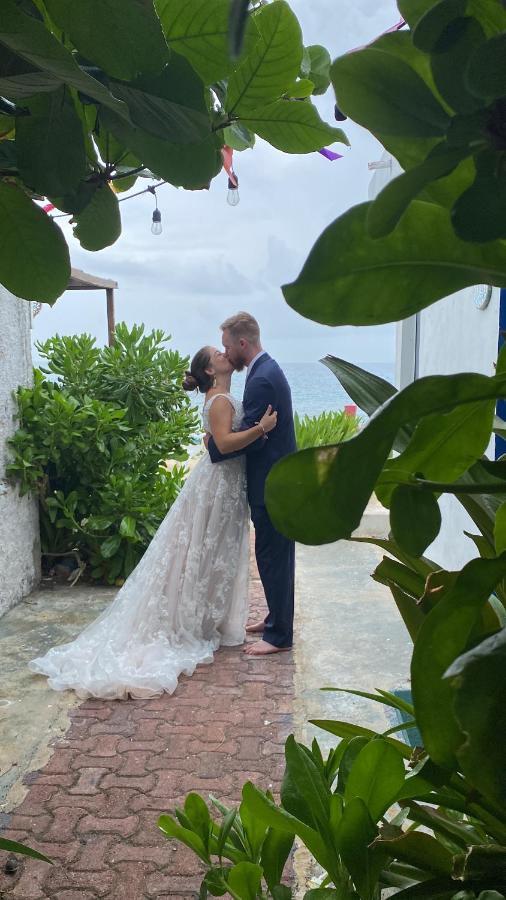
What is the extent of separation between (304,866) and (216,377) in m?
2.66

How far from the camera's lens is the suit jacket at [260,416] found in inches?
168

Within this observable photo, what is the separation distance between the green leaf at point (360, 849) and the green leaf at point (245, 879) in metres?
0.19

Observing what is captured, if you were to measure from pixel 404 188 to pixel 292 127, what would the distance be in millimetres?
384

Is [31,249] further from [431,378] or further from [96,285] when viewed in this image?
[96,285]

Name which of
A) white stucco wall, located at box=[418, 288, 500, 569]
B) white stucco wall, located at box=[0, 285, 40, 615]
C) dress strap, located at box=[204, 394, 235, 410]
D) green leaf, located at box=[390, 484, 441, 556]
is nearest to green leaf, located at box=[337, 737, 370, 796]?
green leaf, located at box=[390, 484, 441, 556]

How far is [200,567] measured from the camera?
4.40 m

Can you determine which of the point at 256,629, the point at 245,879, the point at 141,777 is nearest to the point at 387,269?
the point at 245,879

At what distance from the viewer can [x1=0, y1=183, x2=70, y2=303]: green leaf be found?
59 cm

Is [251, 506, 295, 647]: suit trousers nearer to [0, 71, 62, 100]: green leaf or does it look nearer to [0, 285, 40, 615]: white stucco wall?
[0, 285, 40, 615]: white stucco wall

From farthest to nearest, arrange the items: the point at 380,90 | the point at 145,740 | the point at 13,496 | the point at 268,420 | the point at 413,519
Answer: the point at 13,496
the point at 268,420
the point at 145,740
the point at 413,519
the point at 380,90

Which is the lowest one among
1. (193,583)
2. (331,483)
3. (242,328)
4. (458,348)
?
(193,583)

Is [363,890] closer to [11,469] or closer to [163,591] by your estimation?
[163,591]

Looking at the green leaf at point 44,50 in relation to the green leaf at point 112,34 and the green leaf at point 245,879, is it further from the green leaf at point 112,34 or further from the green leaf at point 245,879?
the green leaf at point 245,879

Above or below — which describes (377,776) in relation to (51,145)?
below
